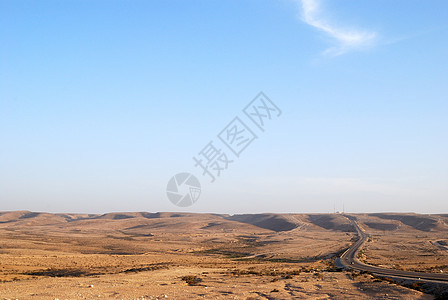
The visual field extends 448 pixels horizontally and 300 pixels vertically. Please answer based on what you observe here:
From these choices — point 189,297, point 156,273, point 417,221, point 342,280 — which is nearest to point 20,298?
point 189,297

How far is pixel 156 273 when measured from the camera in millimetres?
36750

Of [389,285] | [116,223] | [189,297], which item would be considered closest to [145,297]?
[189,297]

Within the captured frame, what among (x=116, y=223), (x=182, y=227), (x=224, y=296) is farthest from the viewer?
(x=116, y=223)

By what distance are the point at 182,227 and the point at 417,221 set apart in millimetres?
102823

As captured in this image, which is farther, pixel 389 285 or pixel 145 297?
pixel 389 285

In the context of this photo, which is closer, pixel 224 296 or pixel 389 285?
pixel 224 296

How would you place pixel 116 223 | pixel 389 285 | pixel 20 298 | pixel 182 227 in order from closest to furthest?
Result: pixel 20 298, pixel 389 285, pixel 182 227, pixel 116 223

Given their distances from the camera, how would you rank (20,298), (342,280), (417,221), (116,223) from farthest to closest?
(116,223), (417,221), (342,280), (20,298)

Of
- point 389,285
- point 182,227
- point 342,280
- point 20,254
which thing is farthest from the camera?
point 182,227

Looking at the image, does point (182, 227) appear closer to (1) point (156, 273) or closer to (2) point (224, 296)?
(1) point (156, 273)

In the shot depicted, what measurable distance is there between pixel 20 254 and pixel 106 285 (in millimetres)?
35333

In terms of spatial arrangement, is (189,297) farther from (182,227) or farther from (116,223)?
(116,223)

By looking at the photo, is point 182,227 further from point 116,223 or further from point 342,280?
point 342,280

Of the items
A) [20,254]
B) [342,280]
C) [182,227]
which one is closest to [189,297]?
[342,280]
